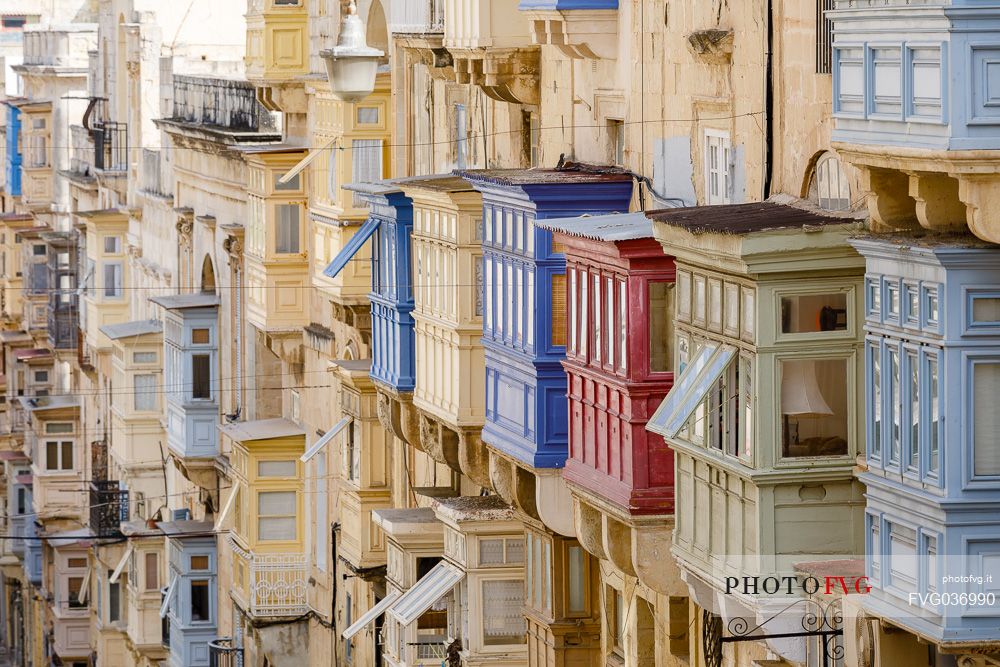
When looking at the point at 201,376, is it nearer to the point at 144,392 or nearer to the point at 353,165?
the point at 144,392

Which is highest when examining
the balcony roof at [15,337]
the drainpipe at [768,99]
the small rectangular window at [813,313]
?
the drainpipe at [768,99]

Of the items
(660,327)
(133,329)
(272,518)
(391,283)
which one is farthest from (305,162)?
(660,327)

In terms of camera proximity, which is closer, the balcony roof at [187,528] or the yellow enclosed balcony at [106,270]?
the balcony roof at [187,528]

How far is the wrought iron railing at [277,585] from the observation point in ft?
131

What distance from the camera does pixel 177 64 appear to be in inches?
1983

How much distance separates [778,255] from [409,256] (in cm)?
1320

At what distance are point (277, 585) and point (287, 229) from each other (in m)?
5.48

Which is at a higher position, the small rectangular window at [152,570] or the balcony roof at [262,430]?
the balcony roof at [262,430]

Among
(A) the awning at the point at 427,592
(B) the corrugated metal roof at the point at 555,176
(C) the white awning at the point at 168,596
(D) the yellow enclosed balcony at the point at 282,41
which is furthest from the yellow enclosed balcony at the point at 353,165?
(C) the white awning at the point at 168,596

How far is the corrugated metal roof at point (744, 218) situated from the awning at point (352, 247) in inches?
482

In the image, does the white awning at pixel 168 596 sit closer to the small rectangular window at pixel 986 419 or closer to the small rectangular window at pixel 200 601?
the small rectangular window at pixel 200 601

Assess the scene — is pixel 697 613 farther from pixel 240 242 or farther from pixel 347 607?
pixel 240 242

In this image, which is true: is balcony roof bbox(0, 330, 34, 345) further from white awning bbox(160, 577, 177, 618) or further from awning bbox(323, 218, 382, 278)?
awning bbox(323, 218, 382, 278)

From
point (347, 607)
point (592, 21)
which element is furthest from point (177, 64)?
point (592, 21)
